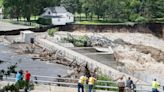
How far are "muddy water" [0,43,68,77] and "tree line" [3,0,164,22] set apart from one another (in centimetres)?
4041

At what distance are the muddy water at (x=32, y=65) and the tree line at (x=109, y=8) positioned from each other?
40.4 metres

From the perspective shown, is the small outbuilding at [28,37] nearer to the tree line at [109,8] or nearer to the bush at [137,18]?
the tree line at [109,8]

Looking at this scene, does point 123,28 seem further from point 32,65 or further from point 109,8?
point 32,65

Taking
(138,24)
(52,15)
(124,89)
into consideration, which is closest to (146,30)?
(138,24)

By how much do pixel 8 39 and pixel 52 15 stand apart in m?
33.8

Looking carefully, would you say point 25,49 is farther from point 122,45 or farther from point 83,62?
point 122,45

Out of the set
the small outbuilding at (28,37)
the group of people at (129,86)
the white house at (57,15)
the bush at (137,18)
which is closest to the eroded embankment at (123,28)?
the bush at (137,18)

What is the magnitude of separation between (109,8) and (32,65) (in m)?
59.5

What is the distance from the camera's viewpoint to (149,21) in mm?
96938

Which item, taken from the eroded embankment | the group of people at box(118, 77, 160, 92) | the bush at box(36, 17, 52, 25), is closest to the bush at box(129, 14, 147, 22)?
the eroded embankment

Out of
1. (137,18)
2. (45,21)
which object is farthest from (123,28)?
(45,21)

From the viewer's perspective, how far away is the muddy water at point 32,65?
40325mm

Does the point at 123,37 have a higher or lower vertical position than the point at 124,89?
lower

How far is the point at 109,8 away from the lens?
102312 millimetres
